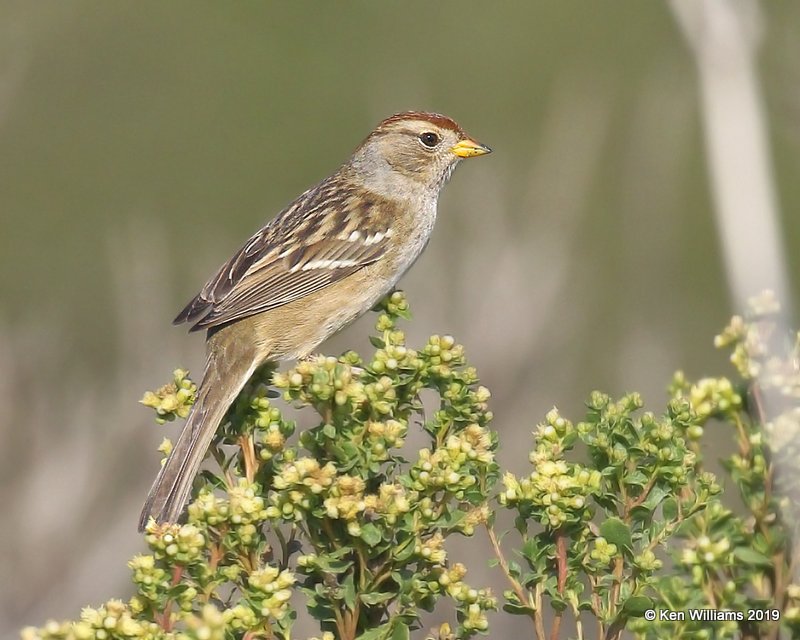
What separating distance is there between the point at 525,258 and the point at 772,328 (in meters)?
4.33

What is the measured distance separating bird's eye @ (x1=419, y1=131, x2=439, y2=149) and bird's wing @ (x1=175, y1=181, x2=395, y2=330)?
36cm

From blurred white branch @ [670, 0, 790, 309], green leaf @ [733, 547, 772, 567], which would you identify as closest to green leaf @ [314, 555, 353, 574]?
green leaf @ [733, 547, 772, 567]

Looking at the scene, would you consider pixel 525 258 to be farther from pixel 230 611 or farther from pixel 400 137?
pixel 230 611

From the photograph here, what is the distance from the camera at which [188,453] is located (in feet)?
Answer: 12.3

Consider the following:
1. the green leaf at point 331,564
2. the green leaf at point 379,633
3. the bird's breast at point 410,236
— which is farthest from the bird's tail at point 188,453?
the bird's breast at point 410,236

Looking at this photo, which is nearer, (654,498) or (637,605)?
(637,605)

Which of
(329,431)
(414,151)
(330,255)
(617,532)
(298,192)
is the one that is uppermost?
(298,192)

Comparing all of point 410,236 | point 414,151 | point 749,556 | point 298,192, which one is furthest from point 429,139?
point 298,192

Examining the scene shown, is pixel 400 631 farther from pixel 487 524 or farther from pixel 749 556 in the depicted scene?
pixel 749 556

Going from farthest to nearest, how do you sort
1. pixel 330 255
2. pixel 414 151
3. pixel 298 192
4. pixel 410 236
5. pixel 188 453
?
pixel 298 192 → pixel 414 151 → pixel 410 236 → pixel 330 255 → pixel 188 453

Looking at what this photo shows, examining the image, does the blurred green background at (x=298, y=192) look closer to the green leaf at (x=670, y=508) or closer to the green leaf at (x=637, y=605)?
the green leaf at (x=670, y=508)

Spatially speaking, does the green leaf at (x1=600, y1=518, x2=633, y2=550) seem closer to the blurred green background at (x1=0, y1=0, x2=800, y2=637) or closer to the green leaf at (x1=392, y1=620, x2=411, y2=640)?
the green leaf at (x1=392, y1=620, x2=411, y2=640)

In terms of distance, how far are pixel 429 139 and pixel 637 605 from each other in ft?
11.7

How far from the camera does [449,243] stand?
7176 mm
